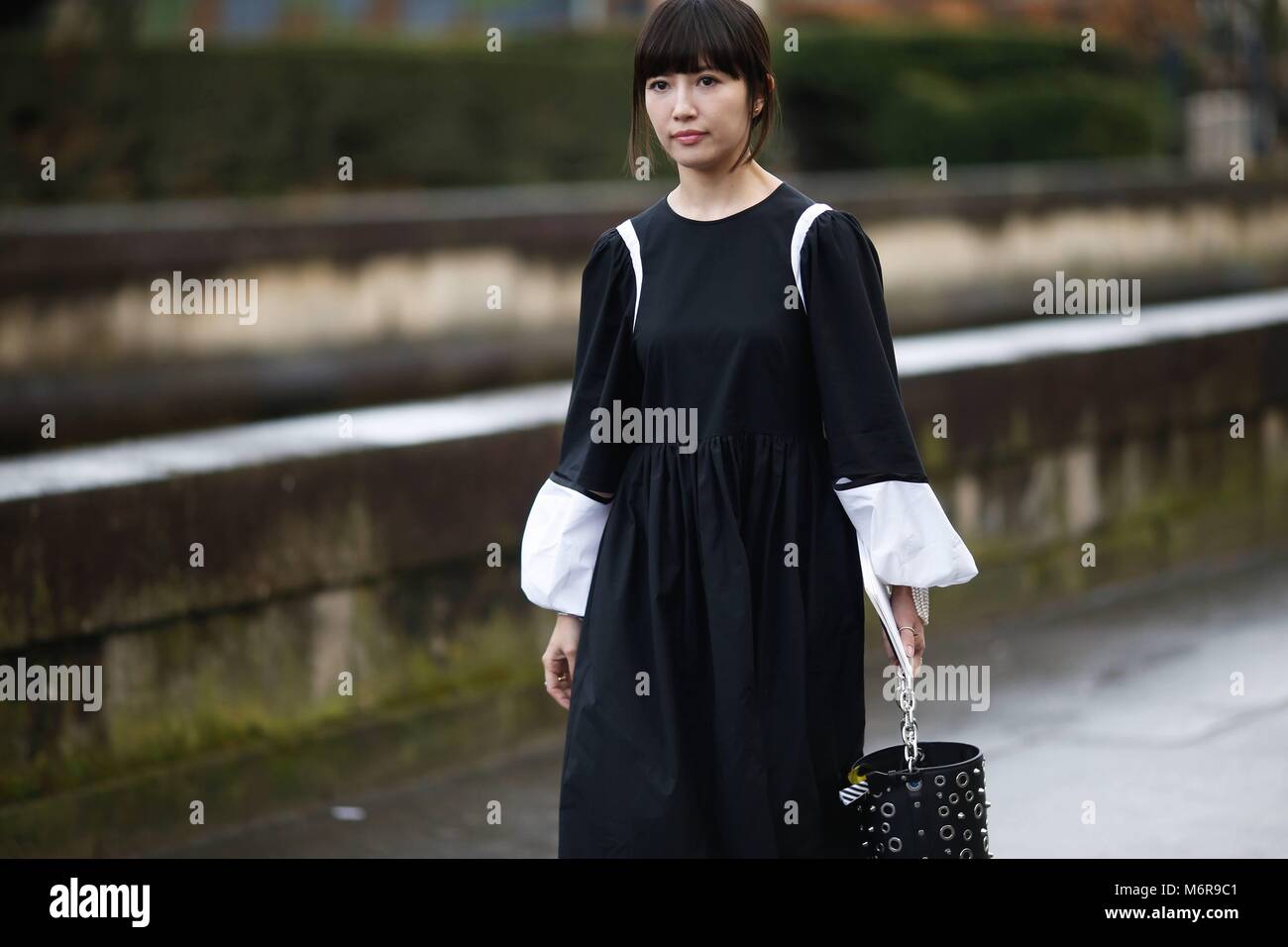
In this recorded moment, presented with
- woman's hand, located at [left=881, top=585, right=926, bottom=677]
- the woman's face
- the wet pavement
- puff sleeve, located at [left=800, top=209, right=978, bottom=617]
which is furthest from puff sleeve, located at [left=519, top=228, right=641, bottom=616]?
the wet pavement

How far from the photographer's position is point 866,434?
3031 mm

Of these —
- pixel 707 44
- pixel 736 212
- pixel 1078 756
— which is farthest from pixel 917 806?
pixel 1078 756

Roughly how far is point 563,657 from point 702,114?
1007 millimetres

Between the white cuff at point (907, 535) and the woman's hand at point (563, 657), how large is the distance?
0.57m

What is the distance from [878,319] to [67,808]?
8.15ft

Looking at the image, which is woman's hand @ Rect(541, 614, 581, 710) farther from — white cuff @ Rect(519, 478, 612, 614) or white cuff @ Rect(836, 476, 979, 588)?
white cuff @ Rect(836, 476, 979, 588)

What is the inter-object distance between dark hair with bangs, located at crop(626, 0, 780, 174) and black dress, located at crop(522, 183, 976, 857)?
220 mm

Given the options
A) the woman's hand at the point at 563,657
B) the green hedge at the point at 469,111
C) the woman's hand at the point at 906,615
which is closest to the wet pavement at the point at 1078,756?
the woman's hand at the point at 563,657

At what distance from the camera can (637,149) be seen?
3.33 m

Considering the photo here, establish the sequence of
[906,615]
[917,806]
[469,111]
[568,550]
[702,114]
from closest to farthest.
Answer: [917,806] → [702,114] → [906,615] → [568,550] → [469,111]

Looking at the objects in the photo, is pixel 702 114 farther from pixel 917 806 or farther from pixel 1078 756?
pixel 1078 756

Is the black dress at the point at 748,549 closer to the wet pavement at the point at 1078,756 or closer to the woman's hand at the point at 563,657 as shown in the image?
the woman's hand at the point at 563,657

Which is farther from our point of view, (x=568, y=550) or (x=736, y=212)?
(x=568, y=550)
